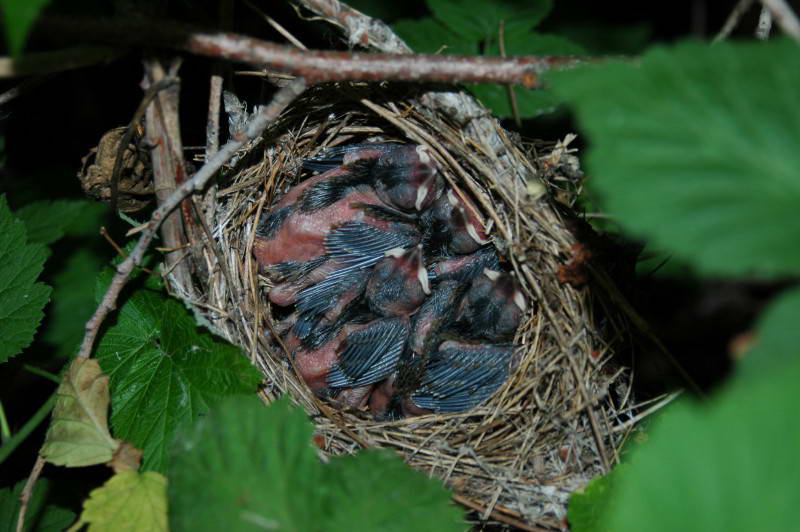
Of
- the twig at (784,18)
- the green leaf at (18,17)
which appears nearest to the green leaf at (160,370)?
the green leaf at (18,17)

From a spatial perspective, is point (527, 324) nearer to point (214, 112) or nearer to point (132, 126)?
point (214, 112)

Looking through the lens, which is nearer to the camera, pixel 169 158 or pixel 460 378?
pixel 169 158

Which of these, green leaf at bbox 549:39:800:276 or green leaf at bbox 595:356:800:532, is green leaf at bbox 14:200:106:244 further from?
green leaf at bbox 595:356:800:532

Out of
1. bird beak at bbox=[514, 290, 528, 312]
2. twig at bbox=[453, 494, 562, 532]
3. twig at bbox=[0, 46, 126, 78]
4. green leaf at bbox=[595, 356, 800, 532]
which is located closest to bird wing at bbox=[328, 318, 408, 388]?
bird beak at bbox=[514, 290, 528, 312]

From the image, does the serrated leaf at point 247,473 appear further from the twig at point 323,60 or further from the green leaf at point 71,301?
the green leaf at point 71,301

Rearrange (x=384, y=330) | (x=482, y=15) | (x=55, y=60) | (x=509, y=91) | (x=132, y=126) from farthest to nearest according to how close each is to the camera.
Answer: (x=384, y=330) → (x=482, y=15) → (x=509, y=91) → (x=132, y=126) → (x=55, y=60)

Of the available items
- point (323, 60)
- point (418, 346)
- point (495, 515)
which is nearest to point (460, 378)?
point (418, 346)

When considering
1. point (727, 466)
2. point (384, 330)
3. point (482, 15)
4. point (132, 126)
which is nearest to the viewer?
point (727, 466)
